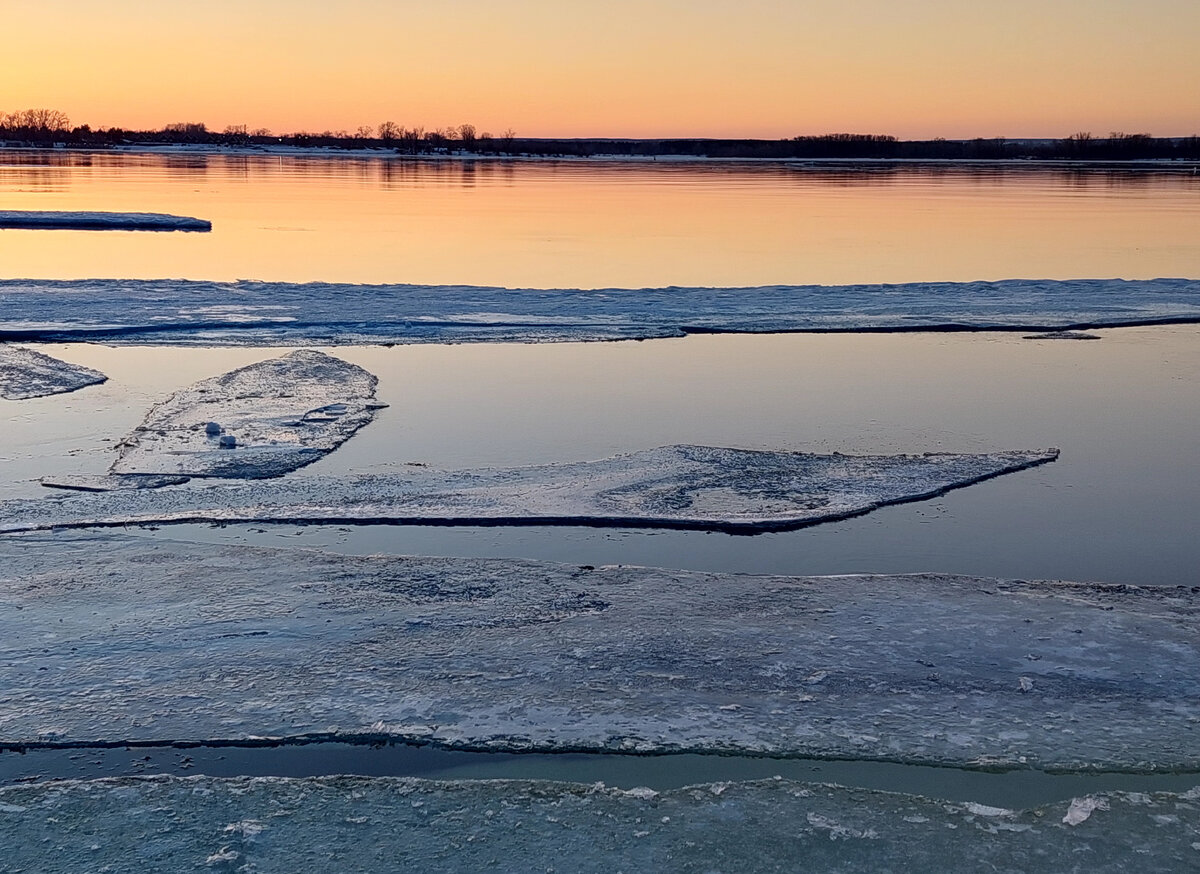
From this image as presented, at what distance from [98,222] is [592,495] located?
18.3 meters

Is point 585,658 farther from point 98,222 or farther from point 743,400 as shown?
point 98,222

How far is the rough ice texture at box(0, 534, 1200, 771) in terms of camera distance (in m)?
3.38

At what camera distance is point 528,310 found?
11.8 m

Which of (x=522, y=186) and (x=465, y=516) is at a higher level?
(x=522, y=186)

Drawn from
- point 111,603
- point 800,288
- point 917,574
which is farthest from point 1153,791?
point 800,288

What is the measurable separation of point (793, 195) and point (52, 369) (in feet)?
91.8

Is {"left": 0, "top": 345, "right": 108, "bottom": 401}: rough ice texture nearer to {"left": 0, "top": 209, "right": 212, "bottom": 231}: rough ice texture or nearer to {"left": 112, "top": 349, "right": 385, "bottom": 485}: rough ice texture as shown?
{"left": 112, "top": 349, "right": 385, "bottom": 485}: rough ice texture

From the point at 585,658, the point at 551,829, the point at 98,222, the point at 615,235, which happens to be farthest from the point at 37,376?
the point at 98,222

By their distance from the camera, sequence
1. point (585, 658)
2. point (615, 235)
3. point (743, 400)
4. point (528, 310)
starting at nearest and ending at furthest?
1. point (585, 658)
2. point (743, 400)
3. point (528, 310)
4. point (615, 235)

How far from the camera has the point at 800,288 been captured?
43.5ft

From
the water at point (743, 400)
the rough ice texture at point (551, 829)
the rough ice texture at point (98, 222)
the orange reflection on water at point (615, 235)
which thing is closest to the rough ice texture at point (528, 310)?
the water at point (743, 400)

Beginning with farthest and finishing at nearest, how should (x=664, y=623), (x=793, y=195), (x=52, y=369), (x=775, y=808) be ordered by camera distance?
(x=793, y=195) < (x=52, y=369) < (x=664, y=623) < (x=775, y=808)

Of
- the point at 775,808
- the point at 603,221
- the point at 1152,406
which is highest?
the point at 603,221

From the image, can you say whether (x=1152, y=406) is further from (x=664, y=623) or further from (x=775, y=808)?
(x=775, y=808)
